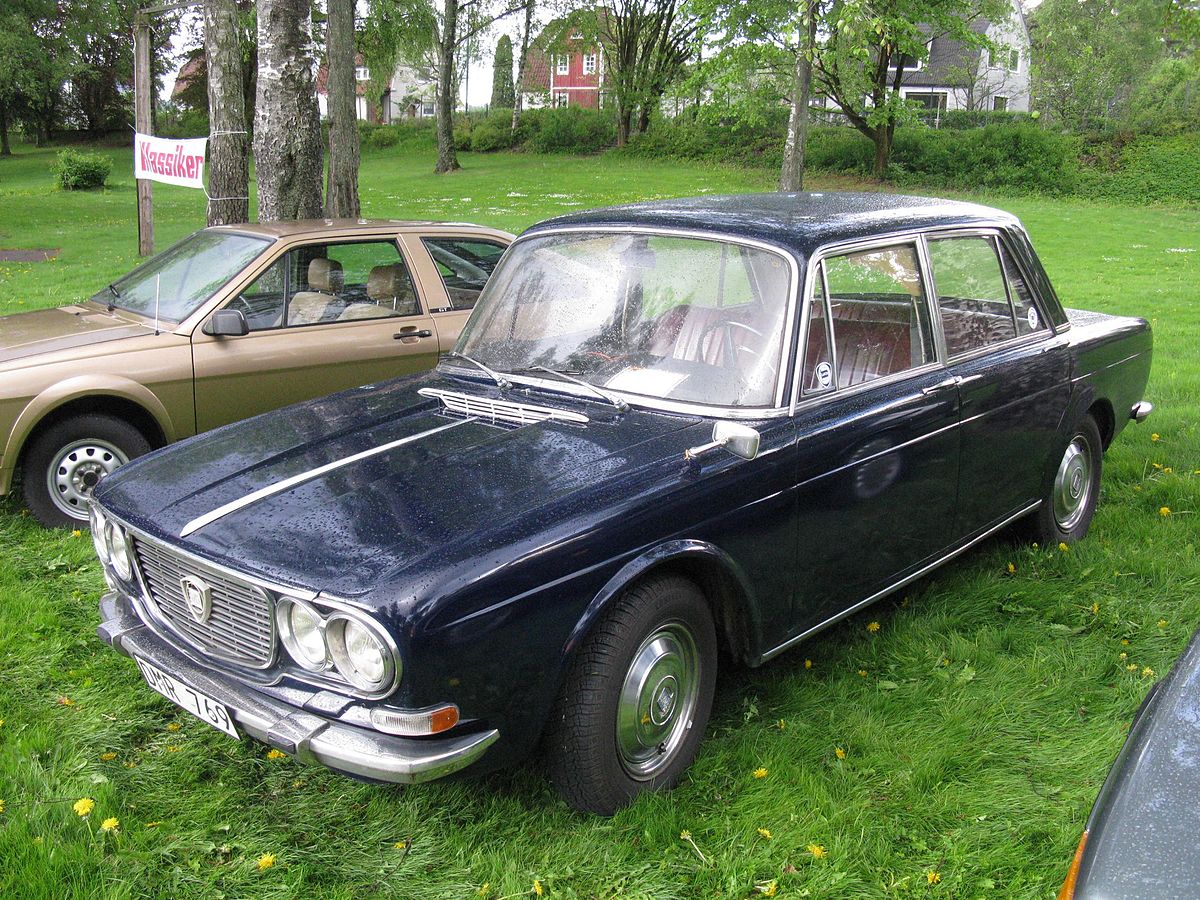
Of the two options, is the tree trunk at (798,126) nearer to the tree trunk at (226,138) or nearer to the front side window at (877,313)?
the tree trunk at (226,138)

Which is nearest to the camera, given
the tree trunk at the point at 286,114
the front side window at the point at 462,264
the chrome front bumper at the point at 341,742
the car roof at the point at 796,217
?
the chrome front bumper at the point at 341,742

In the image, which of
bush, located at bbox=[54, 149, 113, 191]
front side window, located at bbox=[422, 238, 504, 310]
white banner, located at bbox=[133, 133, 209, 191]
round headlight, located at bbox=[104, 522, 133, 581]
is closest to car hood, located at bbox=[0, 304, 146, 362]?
front side window, located at bbox=[422, 238, 504, 310]

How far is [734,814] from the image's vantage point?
3238mm

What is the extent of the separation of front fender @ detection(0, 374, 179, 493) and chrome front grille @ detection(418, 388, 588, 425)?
235 centimetres

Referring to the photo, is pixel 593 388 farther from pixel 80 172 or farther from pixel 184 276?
pixel 80 172

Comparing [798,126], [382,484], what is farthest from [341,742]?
[798,126]

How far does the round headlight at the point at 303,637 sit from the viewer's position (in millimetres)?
2768

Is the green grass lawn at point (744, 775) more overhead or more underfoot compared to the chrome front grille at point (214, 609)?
more underfoot

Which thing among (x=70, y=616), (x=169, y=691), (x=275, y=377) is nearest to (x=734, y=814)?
(x=169, y=691)

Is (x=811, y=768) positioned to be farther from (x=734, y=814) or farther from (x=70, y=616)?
(x=70, y=616)

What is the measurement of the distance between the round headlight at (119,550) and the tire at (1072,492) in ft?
13.2

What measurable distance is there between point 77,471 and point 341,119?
10.1m

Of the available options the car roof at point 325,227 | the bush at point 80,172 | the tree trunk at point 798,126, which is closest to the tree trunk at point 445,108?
the bush at point 80,172

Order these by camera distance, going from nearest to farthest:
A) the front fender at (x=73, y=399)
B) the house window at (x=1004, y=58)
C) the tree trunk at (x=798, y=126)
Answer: the front fender at (x=73, y=399)
the tree trunk at (x=798, y=126)
the house window at (x=1004, y=58)
